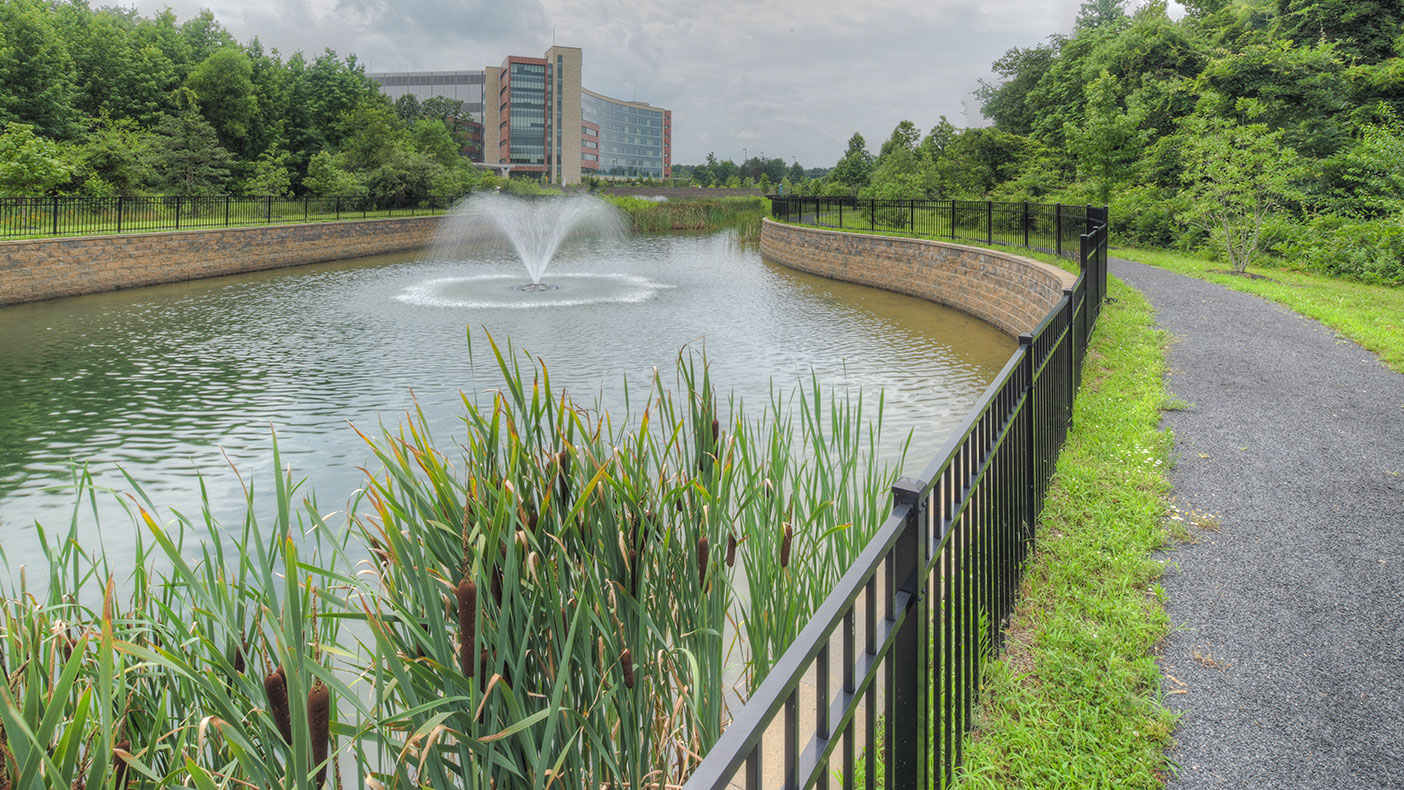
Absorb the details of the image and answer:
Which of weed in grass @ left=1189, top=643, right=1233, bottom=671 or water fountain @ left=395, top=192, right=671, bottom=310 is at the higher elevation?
water fountain @ left=395, top=192, right=671, bottom=310

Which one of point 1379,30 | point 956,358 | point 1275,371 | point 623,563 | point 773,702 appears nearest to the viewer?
point 773,702

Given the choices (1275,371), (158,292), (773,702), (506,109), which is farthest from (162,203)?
(506,109)

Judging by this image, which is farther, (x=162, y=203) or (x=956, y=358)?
(x=162, y=203)

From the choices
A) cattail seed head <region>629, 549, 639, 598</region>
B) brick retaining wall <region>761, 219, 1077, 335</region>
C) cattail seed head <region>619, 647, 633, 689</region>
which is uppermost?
brick retaining wall <region>761, 219, 1077, 335</region>

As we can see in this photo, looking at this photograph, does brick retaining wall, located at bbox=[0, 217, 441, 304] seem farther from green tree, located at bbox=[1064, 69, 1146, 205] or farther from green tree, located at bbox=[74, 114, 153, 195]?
green tree, located at bbox=[1064, 69, 1146, 205]

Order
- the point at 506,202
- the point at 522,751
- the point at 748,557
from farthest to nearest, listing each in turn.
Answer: the point at 506,202 < the point at 748,557 < the point at 522,751

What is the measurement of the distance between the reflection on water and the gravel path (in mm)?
2646

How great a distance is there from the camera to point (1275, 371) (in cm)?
932

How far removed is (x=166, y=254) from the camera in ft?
78.2

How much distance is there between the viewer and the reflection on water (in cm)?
854

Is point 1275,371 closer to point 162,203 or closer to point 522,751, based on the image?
point 522,751

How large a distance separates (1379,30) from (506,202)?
36373mm

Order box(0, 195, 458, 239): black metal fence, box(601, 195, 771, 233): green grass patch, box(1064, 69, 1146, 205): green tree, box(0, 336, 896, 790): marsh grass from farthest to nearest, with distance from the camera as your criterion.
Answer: box(601, 195, 771, 233): green grass patch
box(1064, 69, 1146, 205): green tree
box(0, 195, 458, 239): black metal fence
box(0, 336, 896, 790): marsh grass

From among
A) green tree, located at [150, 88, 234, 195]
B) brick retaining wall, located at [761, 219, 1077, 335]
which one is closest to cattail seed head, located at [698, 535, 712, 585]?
brick retaining wall, located at [761, 219, 1077, 335]
